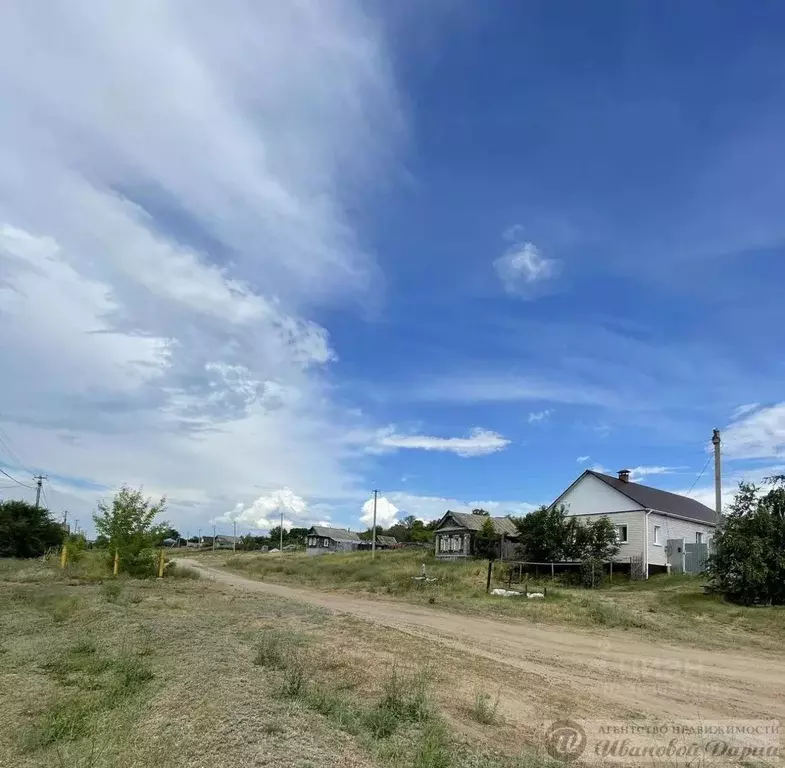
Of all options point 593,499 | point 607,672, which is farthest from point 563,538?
point 607,672

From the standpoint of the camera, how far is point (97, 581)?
2620cm

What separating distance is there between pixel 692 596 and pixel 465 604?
934 cm

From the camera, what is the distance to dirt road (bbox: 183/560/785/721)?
8438mm

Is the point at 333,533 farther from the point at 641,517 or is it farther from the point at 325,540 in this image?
the point at 641,517

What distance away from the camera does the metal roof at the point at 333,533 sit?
88.1m

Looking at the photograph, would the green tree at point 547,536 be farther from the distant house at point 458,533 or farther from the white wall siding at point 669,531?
the distant house at point 458,533

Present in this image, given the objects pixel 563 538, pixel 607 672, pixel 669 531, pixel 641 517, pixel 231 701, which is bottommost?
pixel 607 672

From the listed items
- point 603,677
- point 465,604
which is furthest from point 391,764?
point 465,604

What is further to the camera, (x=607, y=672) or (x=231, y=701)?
(x=607, y=672)

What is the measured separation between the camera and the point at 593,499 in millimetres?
38719

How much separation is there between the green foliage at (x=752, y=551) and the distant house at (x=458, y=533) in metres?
23.6

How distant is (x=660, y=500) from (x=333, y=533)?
5917 centimetres

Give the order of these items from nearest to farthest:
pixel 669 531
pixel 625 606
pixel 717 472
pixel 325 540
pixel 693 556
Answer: pixel 625 606, pixel 717 472, pixel 693 556, pixel 669 531, pixel 325 540

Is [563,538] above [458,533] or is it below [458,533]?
above
